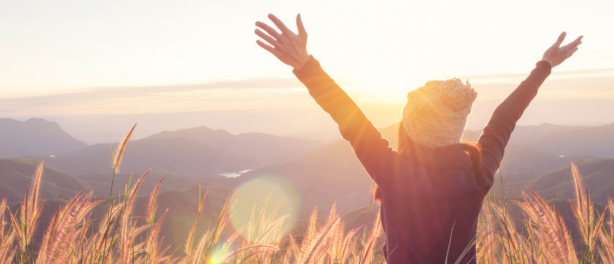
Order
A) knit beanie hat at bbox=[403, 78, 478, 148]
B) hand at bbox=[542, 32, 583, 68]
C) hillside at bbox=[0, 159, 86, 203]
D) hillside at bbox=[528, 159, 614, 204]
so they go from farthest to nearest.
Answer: hillside at bbox=[0, 159, 86, 203] → hillside at bbox=[528, 159, 614, 204] → hand at bbox=[542, 32, 583, 68] → knit beanie hat at bbox=[403, 78, 478, 148]

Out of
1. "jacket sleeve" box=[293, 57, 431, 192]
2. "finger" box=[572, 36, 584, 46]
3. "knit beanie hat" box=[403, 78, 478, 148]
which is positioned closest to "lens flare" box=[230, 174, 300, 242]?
"finger" box=[572, 36, 584, 46]

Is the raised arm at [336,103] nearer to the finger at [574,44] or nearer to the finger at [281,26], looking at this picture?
the finger at [281,26]

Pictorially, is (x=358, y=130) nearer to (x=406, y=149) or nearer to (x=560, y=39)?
(x=406, y=149)

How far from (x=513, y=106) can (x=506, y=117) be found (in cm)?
18

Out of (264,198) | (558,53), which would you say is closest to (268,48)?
(558,53)

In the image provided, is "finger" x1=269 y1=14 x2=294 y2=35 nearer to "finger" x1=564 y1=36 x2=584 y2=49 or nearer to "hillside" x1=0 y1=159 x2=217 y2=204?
"finger" x1=564 y1=36 x2=584 y2=49

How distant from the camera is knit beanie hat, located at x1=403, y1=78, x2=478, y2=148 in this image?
1.84 m

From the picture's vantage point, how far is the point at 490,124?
2484 mm

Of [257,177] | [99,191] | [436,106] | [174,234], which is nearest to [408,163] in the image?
[436,106]

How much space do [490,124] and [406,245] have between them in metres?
1.27

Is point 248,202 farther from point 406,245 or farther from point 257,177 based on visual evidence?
point 406,245

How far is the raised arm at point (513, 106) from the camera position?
7.48 ft

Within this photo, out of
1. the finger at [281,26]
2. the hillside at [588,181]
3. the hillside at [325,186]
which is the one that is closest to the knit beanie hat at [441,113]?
the finger at [281,26]

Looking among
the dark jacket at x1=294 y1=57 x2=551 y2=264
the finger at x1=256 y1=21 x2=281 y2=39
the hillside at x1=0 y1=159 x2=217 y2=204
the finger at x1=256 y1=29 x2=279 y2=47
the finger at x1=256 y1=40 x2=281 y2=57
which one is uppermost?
the finger at x1=256 y1=21 x2=281 y2=39
